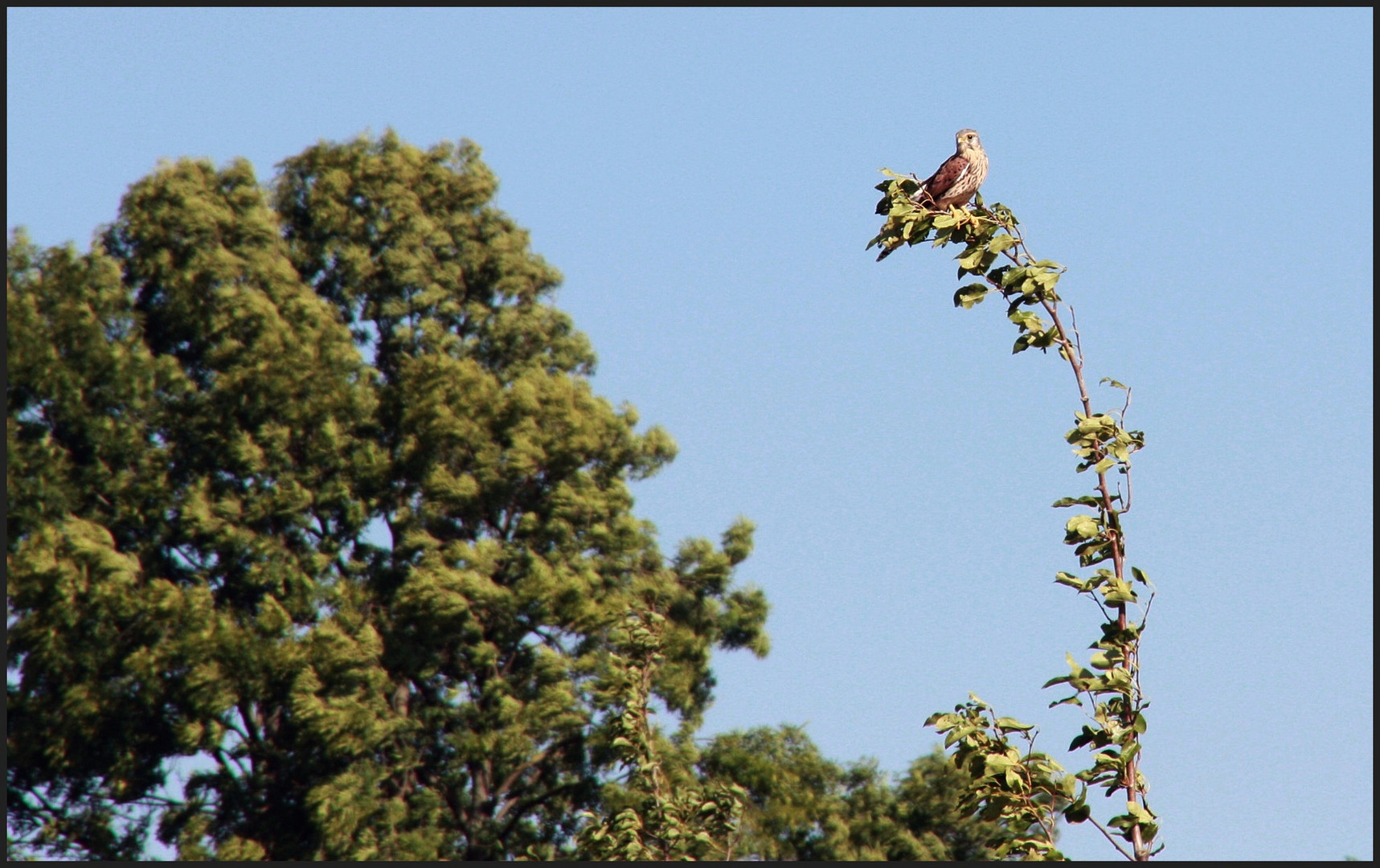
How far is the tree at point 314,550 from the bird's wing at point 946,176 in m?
11.3

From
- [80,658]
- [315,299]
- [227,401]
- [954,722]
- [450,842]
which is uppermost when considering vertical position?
[315,299]

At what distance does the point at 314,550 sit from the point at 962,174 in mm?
14910

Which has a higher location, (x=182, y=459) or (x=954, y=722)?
(x=182, y=459)

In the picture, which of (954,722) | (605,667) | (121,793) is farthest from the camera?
(121,793)

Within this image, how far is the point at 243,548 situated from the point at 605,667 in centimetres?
477

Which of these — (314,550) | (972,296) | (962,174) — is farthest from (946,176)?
(314,550)

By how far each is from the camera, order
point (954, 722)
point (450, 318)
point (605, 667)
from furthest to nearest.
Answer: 1. point (450, 318)
2. point (605, 667)
3. point (954, 722)

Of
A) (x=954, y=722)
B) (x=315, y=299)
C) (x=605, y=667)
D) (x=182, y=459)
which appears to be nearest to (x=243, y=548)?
(x=182, y=459)

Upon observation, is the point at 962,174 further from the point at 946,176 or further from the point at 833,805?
the point at 833,805

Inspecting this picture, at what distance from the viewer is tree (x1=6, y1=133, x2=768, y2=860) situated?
20.6m

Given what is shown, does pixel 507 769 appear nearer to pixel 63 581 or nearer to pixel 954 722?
pixel 63 581

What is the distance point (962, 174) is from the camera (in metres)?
8.70

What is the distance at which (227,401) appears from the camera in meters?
22.2

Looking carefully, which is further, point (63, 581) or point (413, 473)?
point (413, 473)
